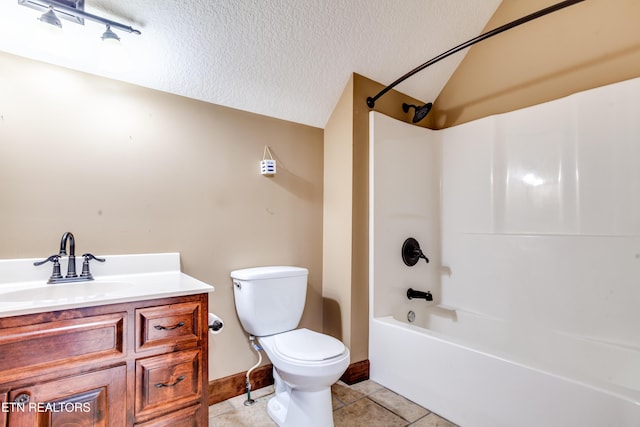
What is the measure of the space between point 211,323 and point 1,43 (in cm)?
155

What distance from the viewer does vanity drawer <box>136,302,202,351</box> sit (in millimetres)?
1142

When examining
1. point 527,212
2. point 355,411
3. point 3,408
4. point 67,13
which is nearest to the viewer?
point 3,408

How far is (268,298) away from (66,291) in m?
0.93

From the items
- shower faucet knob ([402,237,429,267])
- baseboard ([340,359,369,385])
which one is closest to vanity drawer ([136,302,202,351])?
baseboard ([340,359,369,385])

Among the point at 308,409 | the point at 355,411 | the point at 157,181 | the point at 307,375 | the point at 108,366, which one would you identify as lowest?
the point at 355,411

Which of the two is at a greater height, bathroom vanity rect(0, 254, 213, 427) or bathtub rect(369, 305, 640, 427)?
bathroom vanity rect(0, 254, 213, 427)

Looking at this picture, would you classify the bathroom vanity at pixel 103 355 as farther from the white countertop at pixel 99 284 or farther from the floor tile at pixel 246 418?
the floor tile at pixel 246 418

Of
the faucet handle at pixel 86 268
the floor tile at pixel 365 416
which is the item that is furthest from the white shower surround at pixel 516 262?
the faucet handle at pixel 86 268

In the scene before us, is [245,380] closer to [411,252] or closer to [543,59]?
[411,252]

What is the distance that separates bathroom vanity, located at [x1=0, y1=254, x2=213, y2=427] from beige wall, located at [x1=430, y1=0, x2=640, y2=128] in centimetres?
236

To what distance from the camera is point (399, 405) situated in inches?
73.4

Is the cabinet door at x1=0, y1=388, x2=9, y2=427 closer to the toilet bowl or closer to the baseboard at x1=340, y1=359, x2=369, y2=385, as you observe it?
the toilet bowl

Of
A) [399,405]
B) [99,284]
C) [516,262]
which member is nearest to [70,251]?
[99,284]

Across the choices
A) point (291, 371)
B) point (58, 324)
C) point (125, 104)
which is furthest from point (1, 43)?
point (291, 371)
